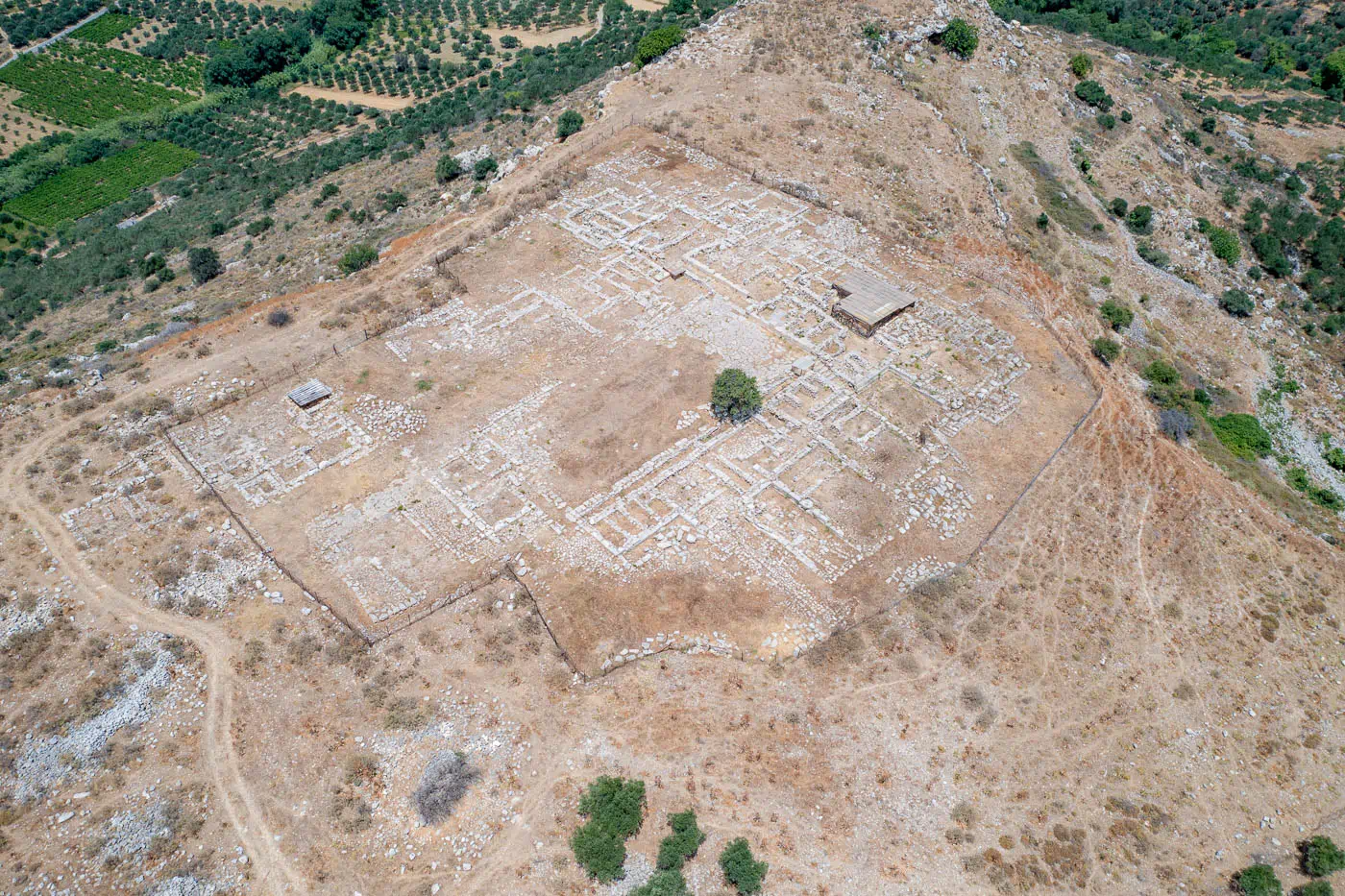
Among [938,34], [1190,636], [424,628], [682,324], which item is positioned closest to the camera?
[424,628]

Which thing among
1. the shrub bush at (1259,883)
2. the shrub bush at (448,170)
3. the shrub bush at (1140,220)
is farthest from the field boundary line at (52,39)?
the shrub bush at (1259,883)

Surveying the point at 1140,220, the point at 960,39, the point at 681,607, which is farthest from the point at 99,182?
the point at 1140,220

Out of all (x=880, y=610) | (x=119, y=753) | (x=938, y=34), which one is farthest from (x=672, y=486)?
(x=938, y=34)

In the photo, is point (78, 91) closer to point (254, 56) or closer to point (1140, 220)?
point (254, 56)

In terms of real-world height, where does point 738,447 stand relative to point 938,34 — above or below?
below

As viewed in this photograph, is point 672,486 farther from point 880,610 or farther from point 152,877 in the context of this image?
point 152,877

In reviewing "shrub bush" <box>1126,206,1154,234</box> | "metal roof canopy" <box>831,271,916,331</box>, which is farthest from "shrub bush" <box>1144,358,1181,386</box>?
"shrub bush" <box>1126,206,1154,234</box>

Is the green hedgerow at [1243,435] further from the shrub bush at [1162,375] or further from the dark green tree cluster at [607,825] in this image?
the dark green tree cluster at [607,825]
